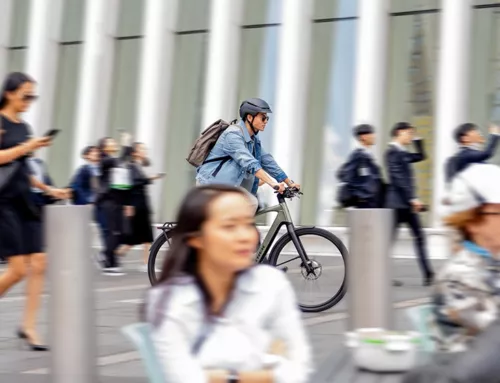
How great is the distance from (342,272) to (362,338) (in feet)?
14.5

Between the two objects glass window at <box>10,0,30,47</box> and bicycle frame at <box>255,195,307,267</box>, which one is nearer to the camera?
bicycle frame at <box>255,195,307,267</box>

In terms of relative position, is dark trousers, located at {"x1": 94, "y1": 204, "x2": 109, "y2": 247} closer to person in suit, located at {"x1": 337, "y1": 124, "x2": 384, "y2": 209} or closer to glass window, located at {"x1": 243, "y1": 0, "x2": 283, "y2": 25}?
person in suit, located at {"x1": 337, "y1": 124, "x2": 384, "y2": 209}

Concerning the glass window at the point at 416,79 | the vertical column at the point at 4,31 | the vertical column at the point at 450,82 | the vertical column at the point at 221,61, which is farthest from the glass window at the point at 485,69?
the vertical column at the point at 4,31

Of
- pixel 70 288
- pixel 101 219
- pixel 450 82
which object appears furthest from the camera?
pixel 450 82

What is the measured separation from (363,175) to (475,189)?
6.80 m

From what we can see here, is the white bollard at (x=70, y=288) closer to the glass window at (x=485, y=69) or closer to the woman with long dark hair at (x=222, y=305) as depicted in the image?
the woman with long dark hair at (x=222, y=305)

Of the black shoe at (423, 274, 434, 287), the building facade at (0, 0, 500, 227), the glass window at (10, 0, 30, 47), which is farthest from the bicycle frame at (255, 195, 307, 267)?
the glass window at (10, 0, 30, 47)

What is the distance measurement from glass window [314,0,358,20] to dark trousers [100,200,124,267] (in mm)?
6410

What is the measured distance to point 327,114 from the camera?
16.2 m

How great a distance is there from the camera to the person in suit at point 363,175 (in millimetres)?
9367

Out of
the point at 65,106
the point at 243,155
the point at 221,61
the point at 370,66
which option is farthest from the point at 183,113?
the point at 243,155

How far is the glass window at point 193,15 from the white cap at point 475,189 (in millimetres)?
15070

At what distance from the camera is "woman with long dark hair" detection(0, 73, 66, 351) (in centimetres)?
563

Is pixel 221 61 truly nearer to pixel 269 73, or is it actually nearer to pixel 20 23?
pixel 269 73
